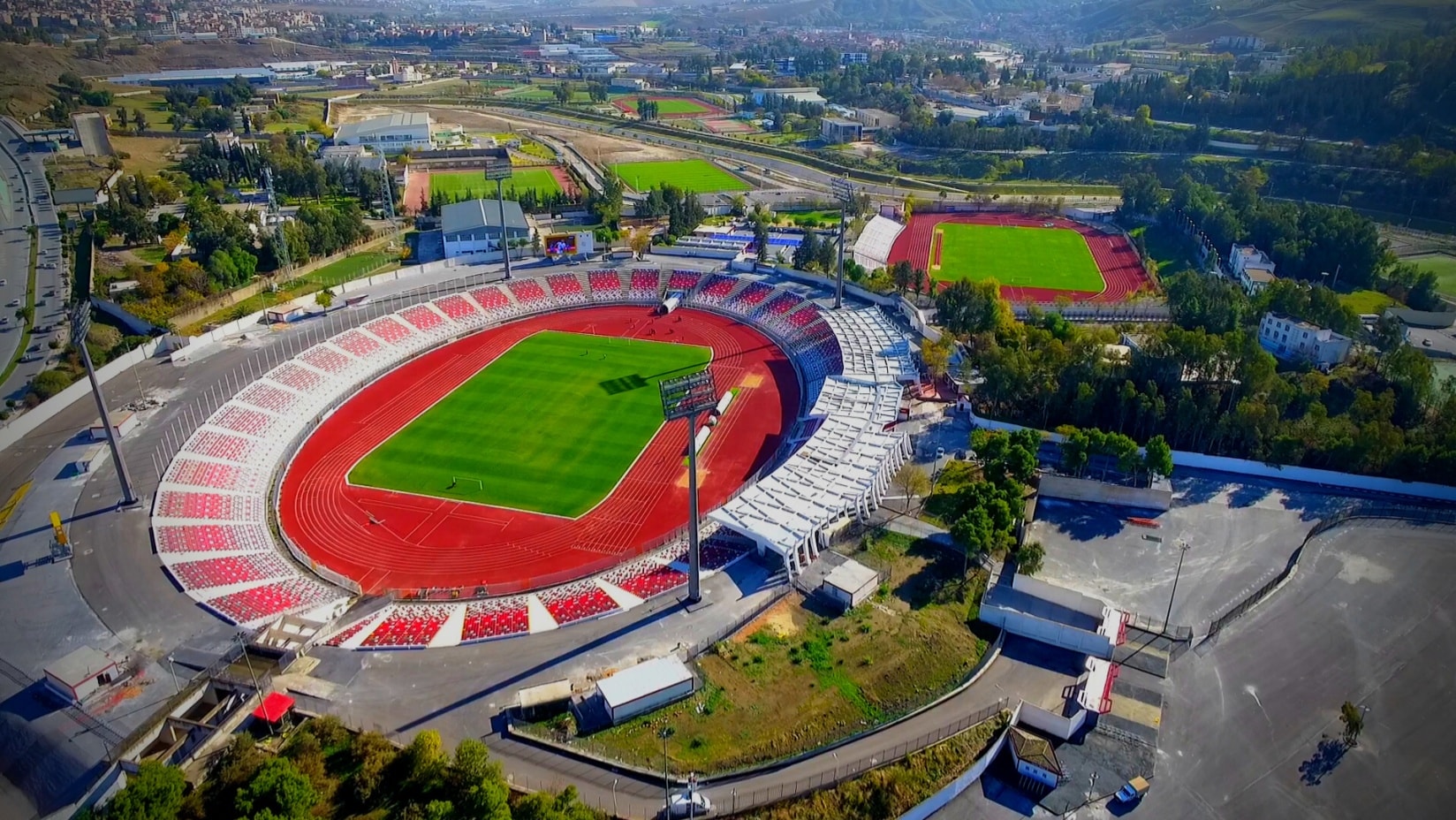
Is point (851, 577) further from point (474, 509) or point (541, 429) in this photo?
point (541, 429)

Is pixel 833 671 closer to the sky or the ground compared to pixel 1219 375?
closer to the ground

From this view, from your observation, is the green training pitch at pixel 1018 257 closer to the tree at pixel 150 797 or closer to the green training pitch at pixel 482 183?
the green training pitch at pixel 482 183

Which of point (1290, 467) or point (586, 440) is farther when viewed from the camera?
point (586, 440)

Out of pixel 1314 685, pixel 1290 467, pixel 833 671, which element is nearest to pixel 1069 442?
pixel 1290 467

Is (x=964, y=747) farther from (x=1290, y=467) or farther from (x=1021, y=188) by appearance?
(x=1021, y=188)

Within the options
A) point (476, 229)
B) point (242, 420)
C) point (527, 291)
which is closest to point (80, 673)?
point (242, 420)

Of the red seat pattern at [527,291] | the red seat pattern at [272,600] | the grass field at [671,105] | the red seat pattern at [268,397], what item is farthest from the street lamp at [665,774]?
the grass field at [671,105]

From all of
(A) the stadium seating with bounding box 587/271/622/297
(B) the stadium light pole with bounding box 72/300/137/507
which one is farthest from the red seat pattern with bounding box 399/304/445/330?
(B) the stadium light pole with bounding box 72/300/137/507

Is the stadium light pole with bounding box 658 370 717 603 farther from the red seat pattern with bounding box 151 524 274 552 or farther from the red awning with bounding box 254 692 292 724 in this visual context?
the red seat pattern with bounding box 151 524 274 552
